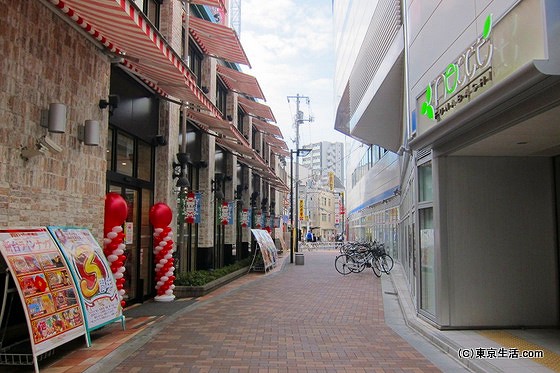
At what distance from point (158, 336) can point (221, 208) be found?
898 cm

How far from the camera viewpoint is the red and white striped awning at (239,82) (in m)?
16.8

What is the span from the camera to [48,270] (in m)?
5.51

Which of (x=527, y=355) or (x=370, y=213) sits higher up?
(x=370, y=213)

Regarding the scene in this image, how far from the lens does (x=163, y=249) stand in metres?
10.2

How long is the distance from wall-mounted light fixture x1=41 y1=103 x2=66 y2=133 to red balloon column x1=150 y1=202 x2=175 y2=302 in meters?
4.17

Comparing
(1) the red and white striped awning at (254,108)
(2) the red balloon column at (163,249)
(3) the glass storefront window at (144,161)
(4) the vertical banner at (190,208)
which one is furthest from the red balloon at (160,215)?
(1) the red and white striped awning at (254,108)

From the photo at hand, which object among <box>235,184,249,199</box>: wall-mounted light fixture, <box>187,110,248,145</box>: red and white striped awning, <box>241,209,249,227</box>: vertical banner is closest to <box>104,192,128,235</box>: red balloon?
<box>187,110,248,145</box>: red and white striped awning

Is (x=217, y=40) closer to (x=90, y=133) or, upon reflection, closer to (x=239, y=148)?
(x=239, y=148)

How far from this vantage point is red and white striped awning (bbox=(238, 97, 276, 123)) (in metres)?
20.1

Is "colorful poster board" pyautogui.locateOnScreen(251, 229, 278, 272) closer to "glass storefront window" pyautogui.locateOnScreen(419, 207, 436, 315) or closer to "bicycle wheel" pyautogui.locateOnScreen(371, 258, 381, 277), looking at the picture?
"bicycle wheel" pyautogui.locateOnScreen(371, 258, 381, 277)

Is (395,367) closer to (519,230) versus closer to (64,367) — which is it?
(519,230)

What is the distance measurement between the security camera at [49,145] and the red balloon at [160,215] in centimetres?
378

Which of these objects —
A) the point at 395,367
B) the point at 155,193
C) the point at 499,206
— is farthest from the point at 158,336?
the point at 499,206

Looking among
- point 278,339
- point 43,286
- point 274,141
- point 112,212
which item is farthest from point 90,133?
point 274,141
